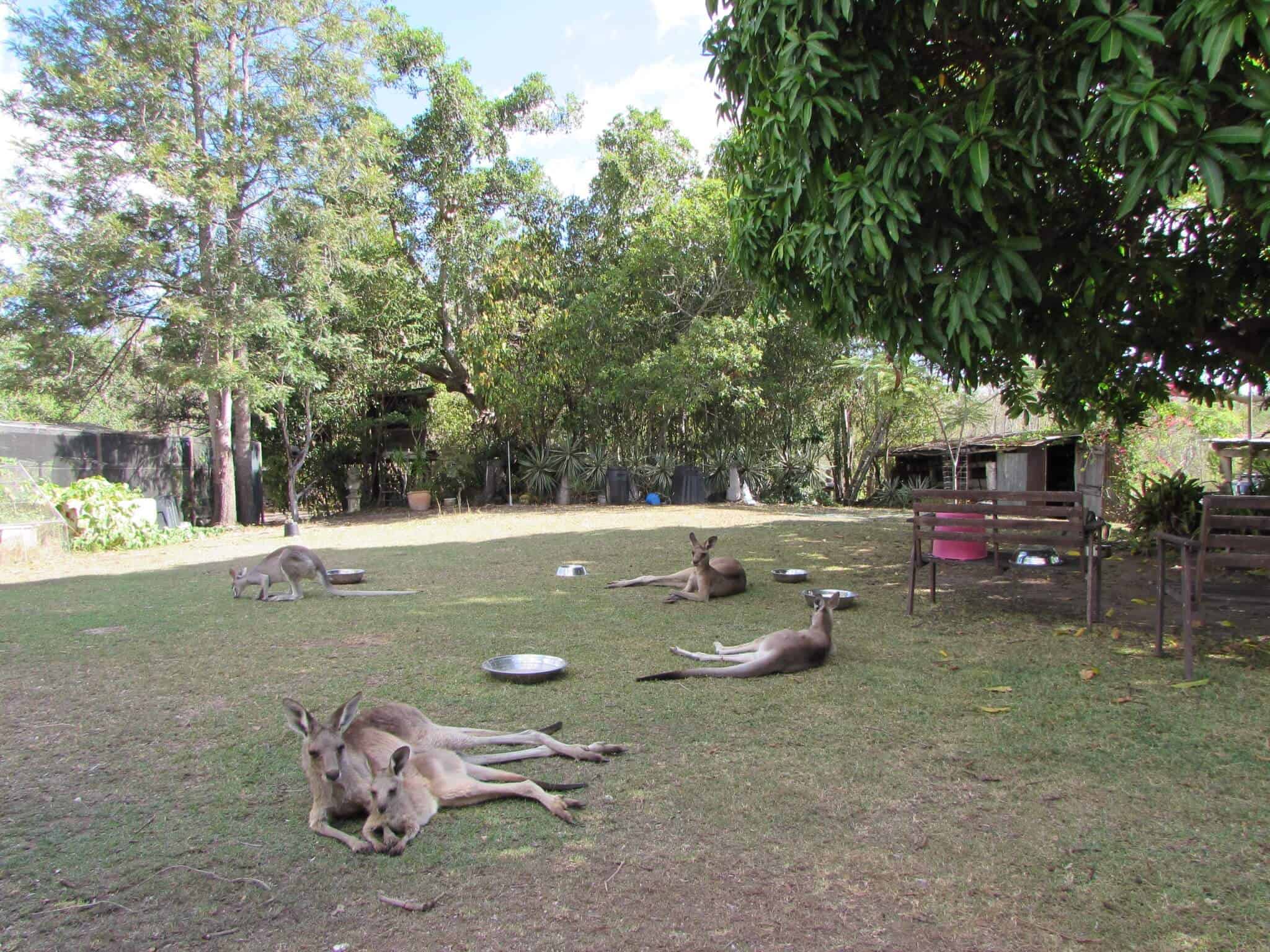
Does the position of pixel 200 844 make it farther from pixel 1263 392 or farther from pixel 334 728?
pixel 1263 392

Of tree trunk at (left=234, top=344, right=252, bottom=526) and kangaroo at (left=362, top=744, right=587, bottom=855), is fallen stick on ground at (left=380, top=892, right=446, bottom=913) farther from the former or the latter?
tree trunk at (left=234, top=344, right=252, bottom=526)

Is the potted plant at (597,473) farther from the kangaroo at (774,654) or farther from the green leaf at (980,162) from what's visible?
the green leaf at (980,162)

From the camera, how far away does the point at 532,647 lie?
554cm

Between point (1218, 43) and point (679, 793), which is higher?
point (1218, 43)

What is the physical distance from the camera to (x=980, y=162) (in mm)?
3934

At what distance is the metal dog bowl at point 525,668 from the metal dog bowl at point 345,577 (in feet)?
12.8

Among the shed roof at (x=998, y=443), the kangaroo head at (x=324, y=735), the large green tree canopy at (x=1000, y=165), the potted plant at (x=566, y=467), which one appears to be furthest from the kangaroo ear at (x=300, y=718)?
the potted plant at (x=566, y=467)

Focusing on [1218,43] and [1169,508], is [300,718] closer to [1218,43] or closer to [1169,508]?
[1218,43]

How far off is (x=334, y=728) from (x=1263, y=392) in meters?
9.18

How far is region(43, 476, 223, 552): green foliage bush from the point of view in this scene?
1224cm

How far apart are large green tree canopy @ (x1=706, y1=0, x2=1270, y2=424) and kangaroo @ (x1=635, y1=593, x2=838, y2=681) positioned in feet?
6.21

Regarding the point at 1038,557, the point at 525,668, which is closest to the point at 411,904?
the point at 525,668

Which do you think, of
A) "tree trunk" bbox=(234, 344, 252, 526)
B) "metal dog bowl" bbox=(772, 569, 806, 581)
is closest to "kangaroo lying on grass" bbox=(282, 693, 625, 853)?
"metal dog bowl" bbox=(772, 569, 806, 581)

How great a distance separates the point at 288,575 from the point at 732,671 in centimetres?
482
